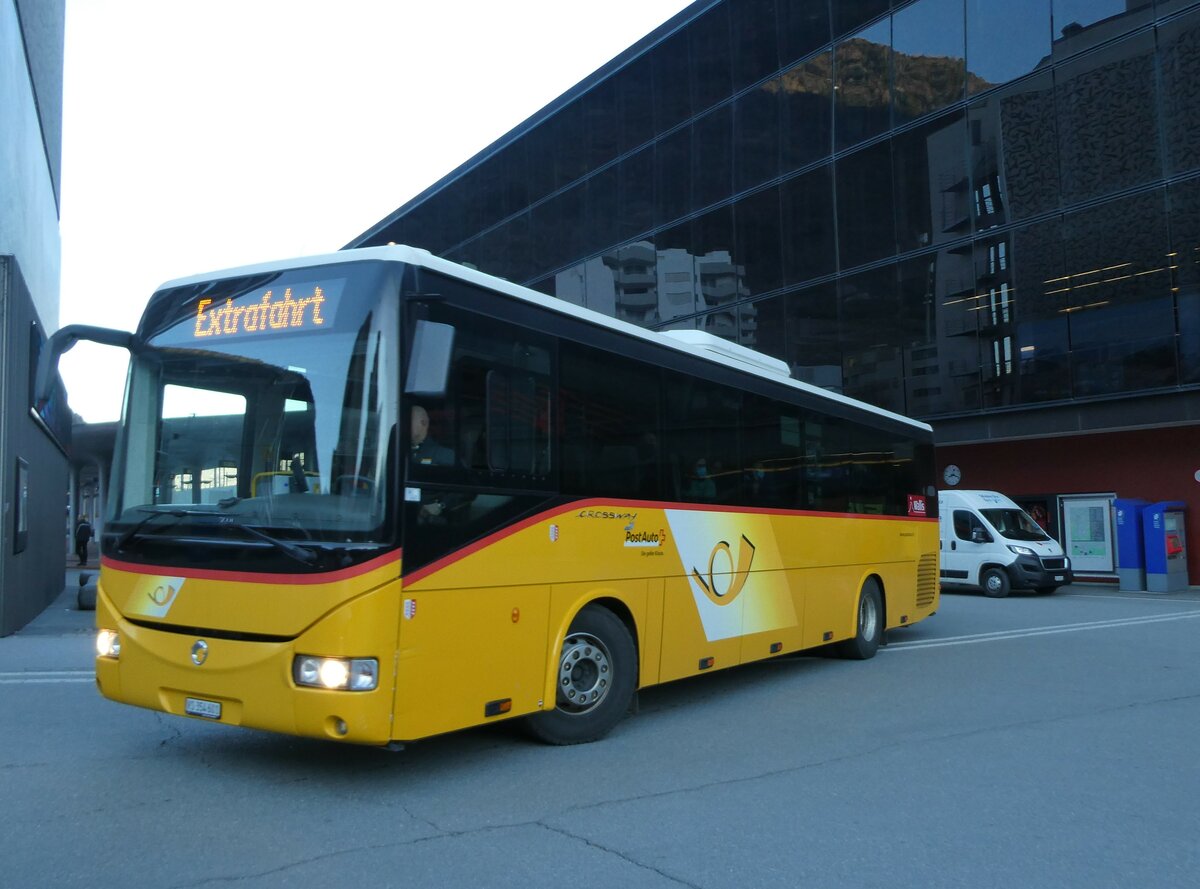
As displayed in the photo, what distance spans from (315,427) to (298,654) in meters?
1.24

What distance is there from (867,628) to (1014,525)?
1247cm

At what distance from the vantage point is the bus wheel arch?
11.9 metres

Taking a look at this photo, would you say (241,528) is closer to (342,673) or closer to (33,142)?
(342,673)

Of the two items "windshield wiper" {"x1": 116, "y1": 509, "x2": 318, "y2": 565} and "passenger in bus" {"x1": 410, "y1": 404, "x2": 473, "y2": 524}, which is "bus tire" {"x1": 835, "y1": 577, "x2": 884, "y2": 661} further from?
"windshield wiper" {"x1": 116, "y1": 509, "x2": 318, "y2": 565}

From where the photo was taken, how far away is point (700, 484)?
8617 mm

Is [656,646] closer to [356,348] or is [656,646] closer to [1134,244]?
[356,348]

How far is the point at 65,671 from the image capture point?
10.7 m

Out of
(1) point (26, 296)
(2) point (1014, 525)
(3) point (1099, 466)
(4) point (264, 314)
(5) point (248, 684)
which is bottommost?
(5) point (248, 684)

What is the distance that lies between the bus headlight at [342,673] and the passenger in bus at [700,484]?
3595mm

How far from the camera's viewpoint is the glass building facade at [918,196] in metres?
21.8

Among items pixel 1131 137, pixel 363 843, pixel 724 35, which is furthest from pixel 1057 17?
pixel 363 843

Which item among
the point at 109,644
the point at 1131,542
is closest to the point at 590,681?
the point at 109,644

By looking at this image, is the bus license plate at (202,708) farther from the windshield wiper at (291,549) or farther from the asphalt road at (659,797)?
the windshield wiper at (291,549)

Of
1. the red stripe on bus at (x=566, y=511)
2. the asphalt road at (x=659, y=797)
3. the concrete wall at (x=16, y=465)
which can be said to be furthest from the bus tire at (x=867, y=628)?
the concrete wall at (x=16, y=465)
